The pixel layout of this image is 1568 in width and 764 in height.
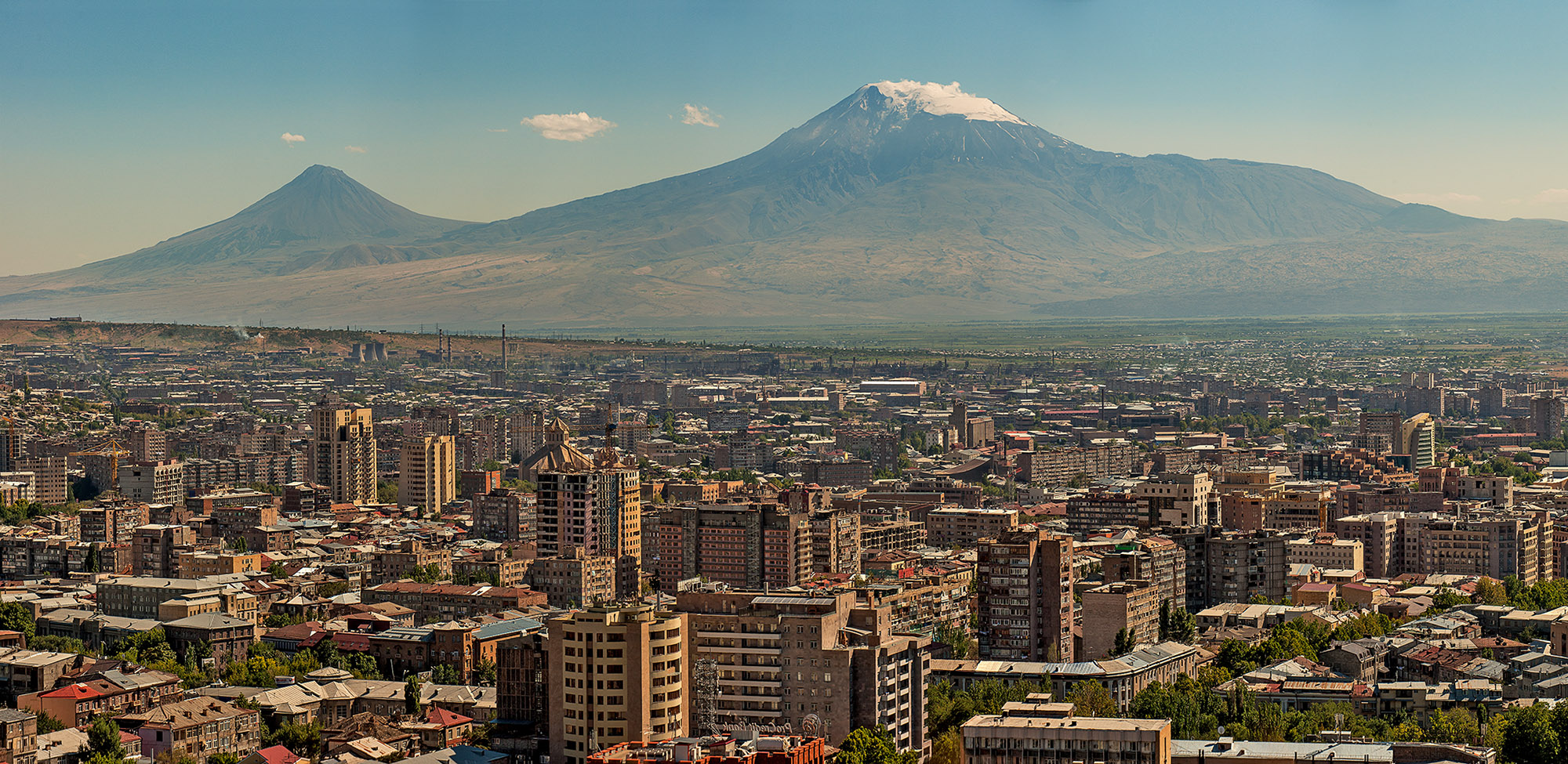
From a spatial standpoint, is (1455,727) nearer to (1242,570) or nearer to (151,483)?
(1242,570)

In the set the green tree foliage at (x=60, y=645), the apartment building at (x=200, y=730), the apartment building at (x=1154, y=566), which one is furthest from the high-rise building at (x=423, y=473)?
the apartment building at (x=200, y=730)

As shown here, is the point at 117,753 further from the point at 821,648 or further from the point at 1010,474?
the point at 1010,474

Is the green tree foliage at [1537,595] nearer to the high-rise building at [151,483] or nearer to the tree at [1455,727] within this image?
the tree at [1455,727]

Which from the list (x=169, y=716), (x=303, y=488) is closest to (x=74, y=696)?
(x=169, y=716)

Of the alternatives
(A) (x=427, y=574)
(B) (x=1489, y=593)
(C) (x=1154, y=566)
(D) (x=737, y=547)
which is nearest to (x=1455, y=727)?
(C) (x=1154, y=566)

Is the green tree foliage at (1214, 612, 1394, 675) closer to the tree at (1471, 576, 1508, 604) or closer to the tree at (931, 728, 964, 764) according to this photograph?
the tree at (1471, 576, 1508, 604)

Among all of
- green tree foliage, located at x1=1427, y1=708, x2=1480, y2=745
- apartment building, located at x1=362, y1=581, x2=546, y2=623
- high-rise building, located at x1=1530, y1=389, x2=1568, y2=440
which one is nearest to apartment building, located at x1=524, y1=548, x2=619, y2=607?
apartment building, located at x1=362, y1=581, x2=546, y2=623
